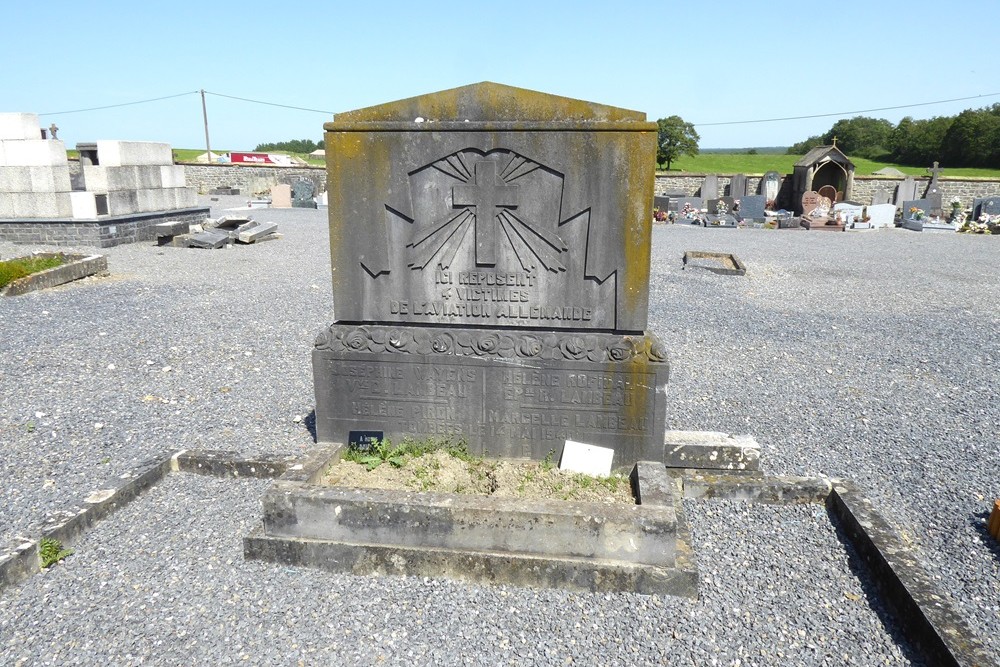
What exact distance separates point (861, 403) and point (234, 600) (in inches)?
205

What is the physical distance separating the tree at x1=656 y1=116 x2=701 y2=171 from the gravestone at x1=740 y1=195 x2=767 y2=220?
2083 cm

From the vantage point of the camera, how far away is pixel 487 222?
4023 millimetres

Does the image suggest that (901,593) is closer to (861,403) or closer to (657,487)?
(657,487)

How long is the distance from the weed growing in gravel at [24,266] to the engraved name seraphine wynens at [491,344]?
782 centimetres

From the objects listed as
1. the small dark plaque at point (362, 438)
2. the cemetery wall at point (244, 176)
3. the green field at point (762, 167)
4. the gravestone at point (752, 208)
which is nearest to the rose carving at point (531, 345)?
the small dark plaque at point (362, 438)

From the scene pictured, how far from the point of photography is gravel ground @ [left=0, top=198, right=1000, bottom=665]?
9.77 feet

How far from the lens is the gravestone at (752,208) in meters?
24.0

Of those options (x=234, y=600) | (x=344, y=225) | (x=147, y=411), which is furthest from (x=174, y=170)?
(x=234, y=600)

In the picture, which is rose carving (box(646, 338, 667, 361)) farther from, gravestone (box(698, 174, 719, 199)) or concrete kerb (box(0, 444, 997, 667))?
gravestone (box(698, 174, 719, 199))

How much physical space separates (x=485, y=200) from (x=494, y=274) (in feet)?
1.45

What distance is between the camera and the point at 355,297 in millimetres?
4188

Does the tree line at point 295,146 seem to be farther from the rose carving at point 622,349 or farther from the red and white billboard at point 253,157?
the rose carving at point 622,349

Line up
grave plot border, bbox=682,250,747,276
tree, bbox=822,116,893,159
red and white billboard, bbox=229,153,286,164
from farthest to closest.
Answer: tree, bbox=822,116,893,159 → red and white billboard, bbox=229,153,286,164 → grave plot border, bbox=682,250,747,276

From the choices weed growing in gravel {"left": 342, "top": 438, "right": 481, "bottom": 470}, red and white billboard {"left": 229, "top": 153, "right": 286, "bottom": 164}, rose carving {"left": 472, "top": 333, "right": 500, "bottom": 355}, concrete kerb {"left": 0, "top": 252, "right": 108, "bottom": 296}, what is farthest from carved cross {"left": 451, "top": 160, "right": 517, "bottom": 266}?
red and white billboard {"left": 229, "top": 153, "right": 286, "bottom": 164}
